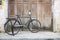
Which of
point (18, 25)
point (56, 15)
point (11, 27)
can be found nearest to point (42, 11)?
point (56, 15)

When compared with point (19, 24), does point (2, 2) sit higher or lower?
higher

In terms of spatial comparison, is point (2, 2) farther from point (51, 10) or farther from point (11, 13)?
point (51, 10)

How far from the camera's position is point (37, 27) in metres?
11.5

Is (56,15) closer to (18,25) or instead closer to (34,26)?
(34,26)

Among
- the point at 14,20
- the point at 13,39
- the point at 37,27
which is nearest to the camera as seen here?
the point at 13,39

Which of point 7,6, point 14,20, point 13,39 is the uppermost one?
point 7,6

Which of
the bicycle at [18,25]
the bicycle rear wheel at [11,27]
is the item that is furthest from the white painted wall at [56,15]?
the bicycle rear wheel at [11,27]

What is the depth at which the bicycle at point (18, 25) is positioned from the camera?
10.6m

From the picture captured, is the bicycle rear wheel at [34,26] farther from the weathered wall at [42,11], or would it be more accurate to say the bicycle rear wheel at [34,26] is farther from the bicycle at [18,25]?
the weathered wall at [42,11]

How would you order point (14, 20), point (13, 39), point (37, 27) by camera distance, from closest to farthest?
point (13, 39) → point (14, 20) → point (37, 27)

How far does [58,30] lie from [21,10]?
2.37 metres

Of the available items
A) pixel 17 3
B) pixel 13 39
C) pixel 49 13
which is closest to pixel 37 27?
pixel 49 13

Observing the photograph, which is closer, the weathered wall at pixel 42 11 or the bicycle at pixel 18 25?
the bicycle at pixel 18 25

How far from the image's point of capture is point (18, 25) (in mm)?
10805
